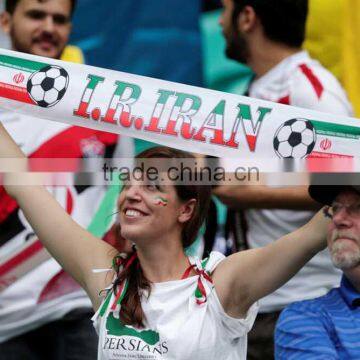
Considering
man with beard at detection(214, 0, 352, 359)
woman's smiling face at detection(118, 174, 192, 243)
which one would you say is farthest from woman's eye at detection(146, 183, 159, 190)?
man with beard at detection(214, 0, 352, 359)

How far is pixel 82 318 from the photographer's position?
5871mm

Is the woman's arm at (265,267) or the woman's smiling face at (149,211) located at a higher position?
the woman's smiling face at (149,211)

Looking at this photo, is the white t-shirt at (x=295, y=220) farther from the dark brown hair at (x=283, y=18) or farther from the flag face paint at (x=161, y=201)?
the flag face paint at (x=161, y=201)

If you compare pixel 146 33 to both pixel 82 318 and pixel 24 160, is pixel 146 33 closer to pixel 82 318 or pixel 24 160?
pixel 82 318

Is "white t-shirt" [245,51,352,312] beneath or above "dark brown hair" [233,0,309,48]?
beneath

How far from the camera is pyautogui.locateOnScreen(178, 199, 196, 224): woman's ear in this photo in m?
4.74

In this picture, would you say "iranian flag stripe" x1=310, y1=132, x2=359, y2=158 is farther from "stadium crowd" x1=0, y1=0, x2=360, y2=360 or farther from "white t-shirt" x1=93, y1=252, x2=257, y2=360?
"white t-shirt" x1=93, y1=252, x2=257, y2=360

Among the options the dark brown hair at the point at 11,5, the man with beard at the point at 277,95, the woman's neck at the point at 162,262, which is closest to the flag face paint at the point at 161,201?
the woman's neck at the point at 162,262

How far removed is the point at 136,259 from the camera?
15.4 ft

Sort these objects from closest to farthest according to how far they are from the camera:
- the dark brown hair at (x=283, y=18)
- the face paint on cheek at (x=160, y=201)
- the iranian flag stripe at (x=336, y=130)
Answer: the iranian flag stripe at (x=336, y=130) < the face paint on cheek at (x=160, y=201) < the dark brown hair at (x=283, y=18)

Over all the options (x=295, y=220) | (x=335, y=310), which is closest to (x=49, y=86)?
(x=335, y=310)

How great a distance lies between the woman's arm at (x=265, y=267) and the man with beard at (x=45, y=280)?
1459 mm

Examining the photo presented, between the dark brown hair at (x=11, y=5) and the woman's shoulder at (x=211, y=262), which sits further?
the dark brown hair at (x=11, y=5)

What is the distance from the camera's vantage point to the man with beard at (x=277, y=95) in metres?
5.59
